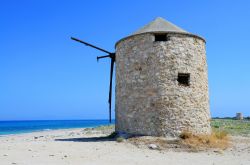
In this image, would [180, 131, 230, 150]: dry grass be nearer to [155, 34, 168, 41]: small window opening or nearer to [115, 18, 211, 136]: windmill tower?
[115, 18, 211, 136]: windmill tower

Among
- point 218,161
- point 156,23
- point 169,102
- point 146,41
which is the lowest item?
point 218,161

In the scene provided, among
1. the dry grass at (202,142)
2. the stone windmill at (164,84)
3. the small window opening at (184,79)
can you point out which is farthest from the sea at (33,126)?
the dry grass at (202,142)

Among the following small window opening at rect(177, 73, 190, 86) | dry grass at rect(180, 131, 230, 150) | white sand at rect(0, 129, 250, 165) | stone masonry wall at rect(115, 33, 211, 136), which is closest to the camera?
white sand at rect(0, 129, 250, 165)

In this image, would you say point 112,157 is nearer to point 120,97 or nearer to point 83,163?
point 83,163

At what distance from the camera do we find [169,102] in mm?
14180

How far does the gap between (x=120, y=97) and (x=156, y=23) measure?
402cm

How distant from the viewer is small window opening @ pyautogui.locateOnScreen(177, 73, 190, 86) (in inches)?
577

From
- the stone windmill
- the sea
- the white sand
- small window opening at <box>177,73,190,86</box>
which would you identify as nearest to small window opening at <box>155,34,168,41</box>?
the stone windmill

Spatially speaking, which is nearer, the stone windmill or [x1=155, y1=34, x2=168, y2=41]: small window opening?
the stone windmill

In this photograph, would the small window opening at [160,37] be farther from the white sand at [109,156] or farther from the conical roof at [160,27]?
the white sand at [109,156]

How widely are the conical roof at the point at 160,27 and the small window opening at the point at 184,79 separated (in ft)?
6.62

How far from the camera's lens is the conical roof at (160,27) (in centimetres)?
1509

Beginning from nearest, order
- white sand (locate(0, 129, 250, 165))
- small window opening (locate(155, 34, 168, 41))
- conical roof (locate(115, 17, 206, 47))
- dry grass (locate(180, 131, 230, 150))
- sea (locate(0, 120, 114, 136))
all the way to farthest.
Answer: white sand (locate(0, 129, 250, 165)) → dry grass (locate(180, 131, 230, 150)) → conical roof (locate(115, 17, 206, 47)) → small window opening (locate(155, 34, 168, 41)) → sea (locate(0, 120, 114, 136))

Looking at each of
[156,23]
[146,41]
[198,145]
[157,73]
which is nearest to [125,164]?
[198,145]
